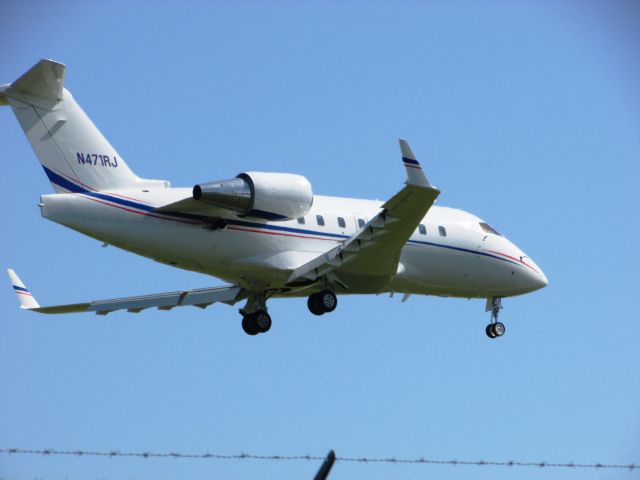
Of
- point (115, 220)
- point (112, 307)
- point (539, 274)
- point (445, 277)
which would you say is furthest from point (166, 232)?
point (539, 274)

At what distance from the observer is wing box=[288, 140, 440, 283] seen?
23594 mm

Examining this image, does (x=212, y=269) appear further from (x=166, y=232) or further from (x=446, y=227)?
(x=446, y=227)

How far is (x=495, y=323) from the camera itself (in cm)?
3006

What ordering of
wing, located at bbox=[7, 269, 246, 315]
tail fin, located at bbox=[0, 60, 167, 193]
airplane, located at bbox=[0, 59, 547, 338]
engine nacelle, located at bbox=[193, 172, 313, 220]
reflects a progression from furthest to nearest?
wing, located at bbox=[7, 269, 246, 315] < engine nacelle, located at bbox=[193, 172, 313, 220] < airplane, located at bbox=[0, 59, 547, 338] < tail fin, located at bbox=[0, 60, 167, 193]

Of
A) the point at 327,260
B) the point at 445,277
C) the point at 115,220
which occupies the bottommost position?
the point at 115,220

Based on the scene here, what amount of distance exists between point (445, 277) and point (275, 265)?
5.15m

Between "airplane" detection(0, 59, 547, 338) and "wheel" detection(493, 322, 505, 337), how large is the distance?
1.60m

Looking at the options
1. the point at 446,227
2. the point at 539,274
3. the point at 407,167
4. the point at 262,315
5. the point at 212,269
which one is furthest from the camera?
the point at 539,274

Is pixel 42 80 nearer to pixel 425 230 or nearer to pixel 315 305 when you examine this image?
pixel 315 305

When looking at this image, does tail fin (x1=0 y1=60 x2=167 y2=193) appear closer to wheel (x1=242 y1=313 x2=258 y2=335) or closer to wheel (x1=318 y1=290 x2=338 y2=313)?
wheel (x1=242 y1=313 x2=258 y2=335)

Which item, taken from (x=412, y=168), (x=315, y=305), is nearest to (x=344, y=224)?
(x=315, y=305)

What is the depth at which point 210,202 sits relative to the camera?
23.8 m

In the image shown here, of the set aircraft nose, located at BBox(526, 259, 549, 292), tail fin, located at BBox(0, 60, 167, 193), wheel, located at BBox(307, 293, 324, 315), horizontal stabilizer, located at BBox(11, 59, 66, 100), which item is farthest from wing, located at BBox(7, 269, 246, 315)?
aircraft nose, located at BBox(526, 259, 549, 292)

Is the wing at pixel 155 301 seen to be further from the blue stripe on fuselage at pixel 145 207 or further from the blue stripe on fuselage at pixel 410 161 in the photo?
the blue stripe on fuselage at pixel 410 161
